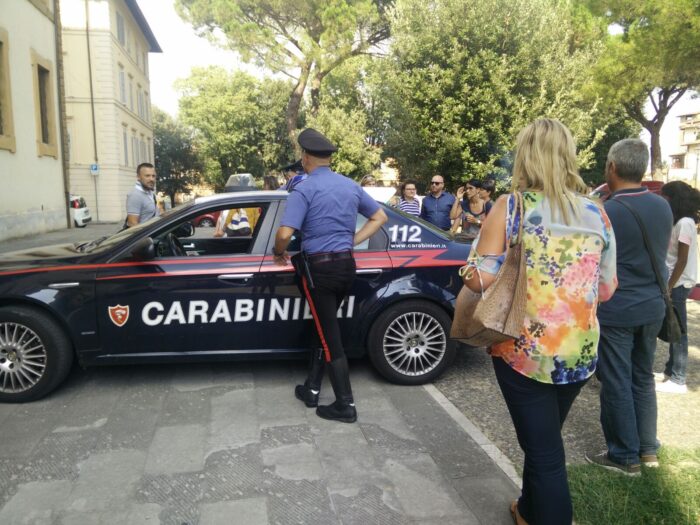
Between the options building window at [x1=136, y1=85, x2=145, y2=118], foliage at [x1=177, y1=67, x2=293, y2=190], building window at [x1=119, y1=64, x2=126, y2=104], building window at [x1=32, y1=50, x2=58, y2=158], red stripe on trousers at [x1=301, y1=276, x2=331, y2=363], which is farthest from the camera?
foliage at [x1=177, y1=67, x2=293, y2=190]

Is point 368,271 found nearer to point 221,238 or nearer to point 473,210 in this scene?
point 221,238

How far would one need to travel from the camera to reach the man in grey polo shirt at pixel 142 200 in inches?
249

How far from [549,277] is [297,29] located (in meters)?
23.8

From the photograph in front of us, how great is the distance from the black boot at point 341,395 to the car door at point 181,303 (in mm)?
777

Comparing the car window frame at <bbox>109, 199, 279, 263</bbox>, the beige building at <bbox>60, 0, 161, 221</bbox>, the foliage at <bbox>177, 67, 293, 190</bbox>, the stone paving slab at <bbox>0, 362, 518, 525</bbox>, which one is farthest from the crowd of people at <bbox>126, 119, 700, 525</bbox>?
the foliage at <bbox>177, 67, 293, 190</bbox>

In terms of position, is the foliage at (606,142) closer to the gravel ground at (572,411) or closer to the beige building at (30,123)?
the beige building at (30,123)

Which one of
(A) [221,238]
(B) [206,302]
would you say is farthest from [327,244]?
(A) [221,238]

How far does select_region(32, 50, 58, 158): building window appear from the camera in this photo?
17188 mm

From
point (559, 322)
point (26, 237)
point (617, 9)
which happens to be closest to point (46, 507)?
point (559, 322)

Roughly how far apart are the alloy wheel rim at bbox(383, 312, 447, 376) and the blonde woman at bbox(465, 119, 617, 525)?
2.18 metres

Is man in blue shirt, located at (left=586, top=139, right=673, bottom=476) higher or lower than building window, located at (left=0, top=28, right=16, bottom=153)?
lower

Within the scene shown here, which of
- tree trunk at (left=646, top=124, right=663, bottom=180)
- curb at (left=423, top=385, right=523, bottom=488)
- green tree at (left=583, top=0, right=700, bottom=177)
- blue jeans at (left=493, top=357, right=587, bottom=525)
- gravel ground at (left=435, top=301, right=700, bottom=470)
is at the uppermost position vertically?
green tree at (left=583, top=0, right=700, bottom=177)

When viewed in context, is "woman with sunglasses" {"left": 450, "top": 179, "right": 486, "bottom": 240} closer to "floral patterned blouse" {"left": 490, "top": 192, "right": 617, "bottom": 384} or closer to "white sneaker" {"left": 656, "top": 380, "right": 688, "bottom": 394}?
"white sneaker" {"left": 656, "top": 380, "right": 688, "bottom": 394}

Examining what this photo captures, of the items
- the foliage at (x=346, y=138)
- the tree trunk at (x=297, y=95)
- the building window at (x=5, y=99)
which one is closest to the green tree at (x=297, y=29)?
the tree trunk at (x=297, y=95)
